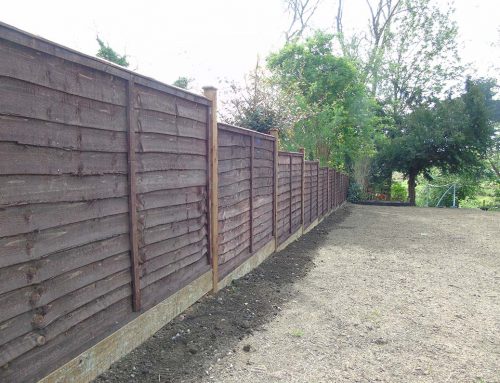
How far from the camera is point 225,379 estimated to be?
104 inches

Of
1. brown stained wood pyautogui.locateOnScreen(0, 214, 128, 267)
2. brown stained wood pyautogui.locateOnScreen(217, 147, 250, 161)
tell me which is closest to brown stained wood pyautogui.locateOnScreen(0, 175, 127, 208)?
brown stained wood pyautogui.locateOnScreen(0, 214, 128, 267)

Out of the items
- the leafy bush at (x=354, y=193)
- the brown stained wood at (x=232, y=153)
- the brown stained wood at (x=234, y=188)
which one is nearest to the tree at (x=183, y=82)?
the brown stained wood at (x=232, y=153)

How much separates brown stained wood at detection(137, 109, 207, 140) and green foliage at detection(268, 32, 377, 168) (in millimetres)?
14077

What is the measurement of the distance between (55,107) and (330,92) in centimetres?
1832

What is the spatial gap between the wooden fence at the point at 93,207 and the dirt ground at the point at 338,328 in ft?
0.90

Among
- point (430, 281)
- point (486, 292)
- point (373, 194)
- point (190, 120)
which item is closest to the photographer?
point (190, 120)

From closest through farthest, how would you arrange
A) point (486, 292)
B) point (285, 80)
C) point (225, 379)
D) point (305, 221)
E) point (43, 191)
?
point (43, 191), point (225, 379), point (486, 292), point (305, 221), point (285, 80)

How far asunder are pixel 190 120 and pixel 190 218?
2.83ft

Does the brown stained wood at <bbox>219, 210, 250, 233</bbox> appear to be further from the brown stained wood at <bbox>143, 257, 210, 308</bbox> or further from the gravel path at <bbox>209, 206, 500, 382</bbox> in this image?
the gravel path at <bbox>209, 206, 500, 382</bbox>

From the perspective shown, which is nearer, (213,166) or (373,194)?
(213,166)

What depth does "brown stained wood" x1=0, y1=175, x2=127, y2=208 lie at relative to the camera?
1760mm

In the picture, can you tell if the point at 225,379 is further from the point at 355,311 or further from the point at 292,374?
the point at 355,311

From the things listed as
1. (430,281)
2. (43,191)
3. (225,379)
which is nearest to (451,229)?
(430,281)

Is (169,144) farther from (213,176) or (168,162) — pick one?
(213,176)
